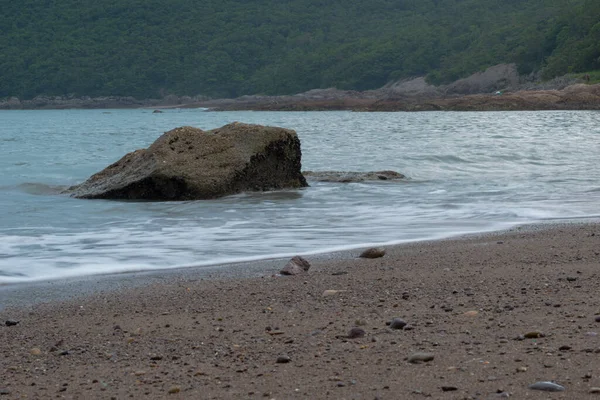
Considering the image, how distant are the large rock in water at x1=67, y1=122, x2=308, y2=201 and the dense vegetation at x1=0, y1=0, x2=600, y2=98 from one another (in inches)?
3236

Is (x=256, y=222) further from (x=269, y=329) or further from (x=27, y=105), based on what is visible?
(x=27, y=105)

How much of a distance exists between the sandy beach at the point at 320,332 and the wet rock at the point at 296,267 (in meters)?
0.09

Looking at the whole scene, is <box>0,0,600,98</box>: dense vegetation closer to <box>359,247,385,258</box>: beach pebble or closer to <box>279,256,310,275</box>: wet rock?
<box>359,247,385,258</box>: beach pebble

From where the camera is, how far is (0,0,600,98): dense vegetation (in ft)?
356

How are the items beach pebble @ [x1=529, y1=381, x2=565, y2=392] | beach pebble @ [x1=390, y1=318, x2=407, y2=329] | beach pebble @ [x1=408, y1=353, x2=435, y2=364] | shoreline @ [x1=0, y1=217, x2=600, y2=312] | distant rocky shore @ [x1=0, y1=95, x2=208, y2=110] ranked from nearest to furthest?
beach pebble @ [x1=529, y1=381, x2=565, y2=392]
beach pebble @ [x1=408, y1=353, x2=435, y2=364]
beach pebble @ [x1=390, y1=318, x2=407, y2=329]
shoreline @ [x1=0, y1=217, x2=600, y2=312]
distant rocky shore @ [x1=0, y1=95, x2=208, y2=110]

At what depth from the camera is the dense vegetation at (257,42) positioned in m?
109

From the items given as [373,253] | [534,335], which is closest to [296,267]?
[373,253]

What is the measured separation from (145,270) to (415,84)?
99042mm

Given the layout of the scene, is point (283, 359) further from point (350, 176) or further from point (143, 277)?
point (350, 176)

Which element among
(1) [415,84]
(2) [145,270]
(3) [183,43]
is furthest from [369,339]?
(3) [183,43]

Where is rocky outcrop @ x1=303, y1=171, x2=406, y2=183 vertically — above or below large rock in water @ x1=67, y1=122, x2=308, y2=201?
below

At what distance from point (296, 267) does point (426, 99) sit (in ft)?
257

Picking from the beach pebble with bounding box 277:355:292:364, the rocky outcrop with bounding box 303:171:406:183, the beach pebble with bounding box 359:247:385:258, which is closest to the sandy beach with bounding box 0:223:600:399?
the beach pebble with bounding box 277:355:292:364

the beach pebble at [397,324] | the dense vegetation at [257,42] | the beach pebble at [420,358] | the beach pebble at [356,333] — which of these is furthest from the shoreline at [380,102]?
the beach pebble at [420,358]
